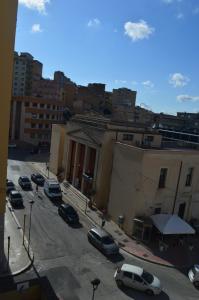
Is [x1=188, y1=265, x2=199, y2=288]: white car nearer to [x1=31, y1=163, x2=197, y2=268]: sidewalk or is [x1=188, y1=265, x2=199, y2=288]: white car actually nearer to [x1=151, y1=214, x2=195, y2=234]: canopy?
[x1=31, y1=163, x2=197, y2=268]: sidewalk

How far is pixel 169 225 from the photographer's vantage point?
108 feet

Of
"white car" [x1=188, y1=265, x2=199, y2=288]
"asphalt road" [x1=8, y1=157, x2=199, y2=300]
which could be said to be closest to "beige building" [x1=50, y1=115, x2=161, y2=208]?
"asphalt road" [x1=8, y1=157, x2=199, y2=300]

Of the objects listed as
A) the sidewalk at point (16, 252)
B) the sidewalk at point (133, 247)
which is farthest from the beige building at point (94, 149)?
the sidewalk at point (16, 252)

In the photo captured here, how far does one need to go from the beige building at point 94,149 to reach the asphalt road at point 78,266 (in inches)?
255

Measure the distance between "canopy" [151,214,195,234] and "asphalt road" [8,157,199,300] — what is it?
17.0 feet

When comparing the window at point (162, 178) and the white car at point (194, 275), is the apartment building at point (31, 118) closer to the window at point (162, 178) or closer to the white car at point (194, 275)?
the window at point (162, 178)

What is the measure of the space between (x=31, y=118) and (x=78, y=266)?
6476 centimetres

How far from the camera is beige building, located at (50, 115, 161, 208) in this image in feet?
131

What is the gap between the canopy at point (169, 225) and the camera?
3253 centimetres

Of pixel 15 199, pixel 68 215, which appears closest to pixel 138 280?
pixel 68 215

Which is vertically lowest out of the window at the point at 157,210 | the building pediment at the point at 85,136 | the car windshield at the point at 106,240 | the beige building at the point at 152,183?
the car windshield at the point at 106,240

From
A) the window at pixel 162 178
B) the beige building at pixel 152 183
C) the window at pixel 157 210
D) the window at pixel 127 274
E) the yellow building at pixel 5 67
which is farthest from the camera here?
the window at pixel 157 210

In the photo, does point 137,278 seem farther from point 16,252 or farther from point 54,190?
point 54,190

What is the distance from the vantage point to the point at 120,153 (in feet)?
123
